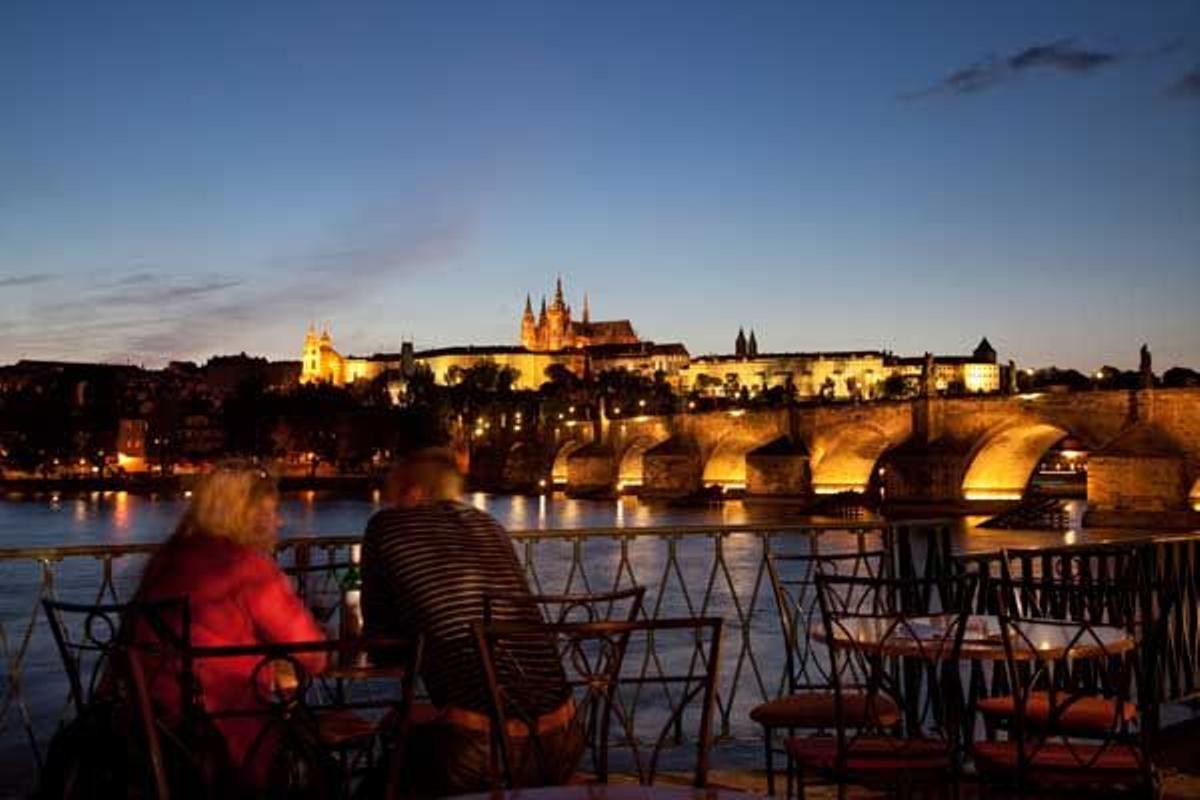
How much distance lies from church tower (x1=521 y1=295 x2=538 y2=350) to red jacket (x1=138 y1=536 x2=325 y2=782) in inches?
5967

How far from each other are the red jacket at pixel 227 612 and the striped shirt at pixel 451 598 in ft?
0.66

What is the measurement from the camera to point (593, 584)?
28.7 meters

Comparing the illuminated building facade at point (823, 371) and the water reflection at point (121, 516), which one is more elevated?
the illuminated building facade at point (823, 371)

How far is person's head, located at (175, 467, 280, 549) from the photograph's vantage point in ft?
10.3

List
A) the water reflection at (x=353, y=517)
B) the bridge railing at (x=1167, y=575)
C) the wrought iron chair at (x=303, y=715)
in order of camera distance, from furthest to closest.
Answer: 1. the water reflection at (x=353, y=517)
2. the bridge railing at (x=1167, y=575)
3. the wrought iron chair at (x=303, y=715)

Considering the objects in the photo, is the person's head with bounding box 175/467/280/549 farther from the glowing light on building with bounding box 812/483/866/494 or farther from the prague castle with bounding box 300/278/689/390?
the prague castle with bounding box 300/278/689/390

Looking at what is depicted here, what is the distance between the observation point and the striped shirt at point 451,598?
311cm

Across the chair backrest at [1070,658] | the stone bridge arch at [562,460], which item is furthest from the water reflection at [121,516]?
the chair backrest at [1070,658]

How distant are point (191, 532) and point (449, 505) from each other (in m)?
0.57

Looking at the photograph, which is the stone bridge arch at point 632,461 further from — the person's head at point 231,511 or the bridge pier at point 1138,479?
the person's head at point 231,511

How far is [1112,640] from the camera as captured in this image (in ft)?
12.9

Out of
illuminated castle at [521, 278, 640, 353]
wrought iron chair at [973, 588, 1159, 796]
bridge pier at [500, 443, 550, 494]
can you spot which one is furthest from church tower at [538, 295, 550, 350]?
wrought iron chair at [973, 588, 1159, 796]

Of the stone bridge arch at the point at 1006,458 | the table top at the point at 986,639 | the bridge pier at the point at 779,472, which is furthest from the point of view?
the bridge pier at the point at 779,472

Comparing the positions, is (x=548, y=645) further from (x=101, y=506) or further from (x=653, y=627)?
(x=101, y=506)
